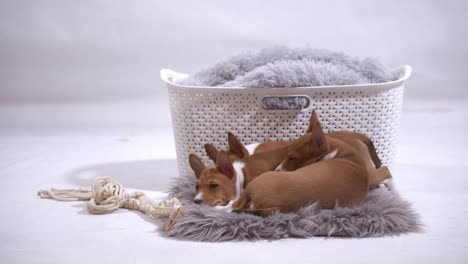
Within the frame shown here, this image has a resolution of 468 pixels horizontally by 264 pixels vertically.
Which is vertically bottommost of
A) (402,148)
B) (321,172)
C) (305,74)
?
(402,148)

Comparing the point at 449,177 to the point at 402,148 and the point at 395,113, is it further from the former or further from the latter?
the point at 402,148

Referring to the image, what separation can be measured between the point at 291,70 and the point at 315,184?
55 centimetres

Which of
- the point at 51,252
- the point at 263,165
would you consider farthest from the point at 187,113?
the point at 51,252

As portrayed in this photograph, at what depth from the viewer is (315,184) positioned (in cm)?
212

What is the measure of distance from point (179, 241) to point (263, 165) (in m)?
0.43

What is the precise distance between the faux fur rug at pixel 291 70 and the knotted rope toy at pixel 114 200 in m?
0.53

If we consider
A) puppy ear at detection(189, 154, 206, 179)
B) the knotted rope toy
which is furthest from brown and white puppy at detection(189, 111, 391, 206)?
the knotted rope toy

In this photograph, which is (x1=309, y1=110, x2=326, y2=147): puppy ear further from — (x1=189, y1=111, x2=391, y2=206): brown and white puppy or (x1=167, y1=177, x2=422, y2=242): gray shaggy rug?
(x1=167, y1=177, x2=422, y2=242): gray shaggy rug

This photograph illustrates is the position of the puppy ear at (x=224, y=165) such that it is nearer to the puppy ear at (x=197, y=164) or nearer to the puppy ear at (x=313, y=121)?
the puppy ear at (x=197, y=164)

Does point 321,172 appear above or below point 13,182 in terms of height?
above

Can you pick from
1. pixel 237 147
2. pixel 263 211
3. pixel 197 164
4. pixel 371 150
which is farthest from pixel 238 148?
pixel 371 150

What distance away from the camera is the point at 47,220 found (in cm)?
Answer: 226

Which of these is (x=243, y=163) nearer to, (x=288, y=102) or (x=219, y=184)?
(x=219, y=184)

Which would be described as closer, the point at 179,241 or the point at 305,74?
the point at 179,241
